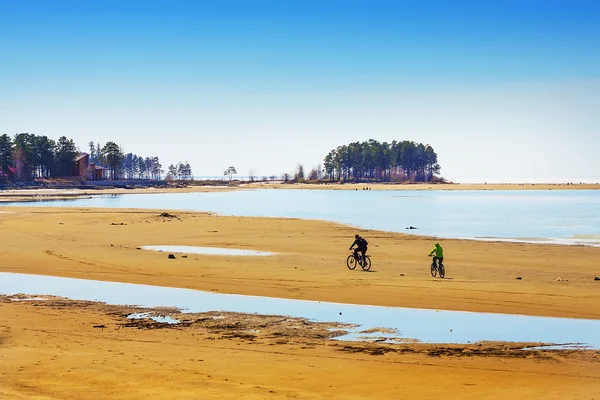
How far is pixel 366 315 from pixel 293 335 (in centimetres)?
414

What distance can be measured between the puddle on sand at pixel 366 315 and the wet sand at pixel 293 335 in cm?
105

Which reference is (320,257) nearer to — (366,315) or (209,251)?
(209,251)

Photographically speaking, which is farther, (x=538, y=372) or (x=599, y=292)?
(x=599, y=292)

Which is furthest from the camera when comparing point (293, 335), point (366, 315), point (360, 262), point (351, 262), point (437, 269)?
point (351, 262)

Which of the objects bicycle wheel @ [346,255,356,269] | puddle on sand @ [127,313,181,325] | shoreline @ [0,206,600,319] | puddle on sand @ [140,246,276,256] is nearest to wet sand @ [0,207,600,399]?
shoreline @ [0,206,600,319]

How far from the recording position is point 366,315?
22.1 meters

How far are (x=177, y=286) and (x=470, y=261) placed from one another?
1654 centimetres

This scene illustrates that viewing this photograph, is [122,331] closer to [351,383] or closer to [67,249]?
[351,383]

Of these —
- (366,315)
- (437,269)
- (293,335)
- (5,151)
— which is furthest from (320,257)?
(5,151)

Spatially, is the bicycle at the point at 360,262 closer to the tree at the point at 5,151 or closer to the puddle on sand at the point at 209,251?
the puddle on sand at the point at 209,251

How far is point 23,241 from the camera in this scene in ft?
151

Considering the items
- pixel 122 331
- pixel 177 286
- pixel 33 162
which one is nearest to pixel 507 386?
pixel 122 331

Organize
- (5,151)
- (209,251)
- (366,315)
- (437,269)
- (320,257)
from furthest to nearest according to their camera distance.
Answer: (5,151) → (209,251) → (320,257) → (437,269) → (366,315)

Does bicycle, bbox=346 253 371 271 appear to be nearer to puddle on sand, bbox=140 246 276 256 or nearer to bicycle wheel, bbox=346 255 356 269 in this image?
bicycle wheel, bbox=346 255 356 269
